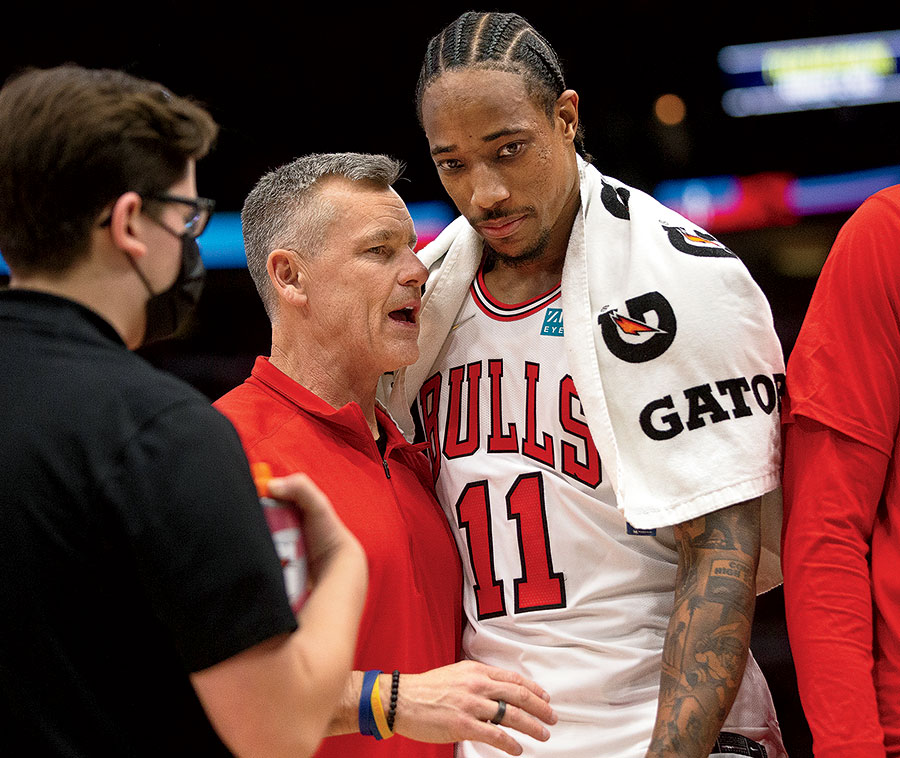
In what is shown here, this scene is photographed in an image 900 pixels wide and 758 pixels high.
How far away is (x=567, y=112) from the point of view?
2.02 m

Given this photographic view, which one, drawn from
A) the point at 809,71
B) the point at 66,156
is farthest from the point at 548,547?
the point at 809,71

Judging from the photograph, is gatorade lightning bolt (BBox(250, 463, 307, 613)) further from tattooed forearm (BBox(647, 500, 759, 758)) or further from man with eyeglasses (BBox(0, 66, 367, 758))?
tattooed forearm (BBox(647, 500, 759, 758))

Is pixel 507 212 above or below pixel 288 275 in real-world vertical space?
above

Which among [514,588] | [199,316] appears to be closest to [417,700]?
[514,588]

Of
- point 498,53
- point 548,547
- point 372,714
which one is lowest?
point 372,714

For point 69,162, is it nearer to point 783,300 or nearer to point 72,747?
point 72,747

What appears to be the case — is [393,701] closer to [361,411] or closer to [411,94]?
[361,411]

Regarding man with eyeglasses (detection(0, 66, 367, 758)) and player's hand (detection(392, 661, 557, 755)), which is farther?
player's hand (detection(392, 661, 557, 755))

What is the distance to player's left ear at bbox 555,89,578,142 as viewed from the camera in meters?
2.01

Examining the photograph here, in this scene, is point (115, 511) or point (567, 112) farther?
point (567, 112)

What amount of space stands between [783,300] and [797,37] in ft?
5.82

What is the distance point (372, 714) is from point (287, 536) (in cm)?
53

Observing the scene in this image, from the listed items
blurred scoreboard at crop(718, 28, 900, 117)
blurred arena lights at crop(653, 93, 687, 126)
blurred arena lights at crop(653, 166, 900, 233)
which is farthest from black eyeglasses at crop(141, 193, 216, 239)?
blurred arena lights at crop(653, 166, 900, 233)

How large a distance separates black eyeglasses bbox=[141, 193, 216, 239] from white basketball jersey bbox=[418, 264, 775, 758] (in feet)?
2.73
